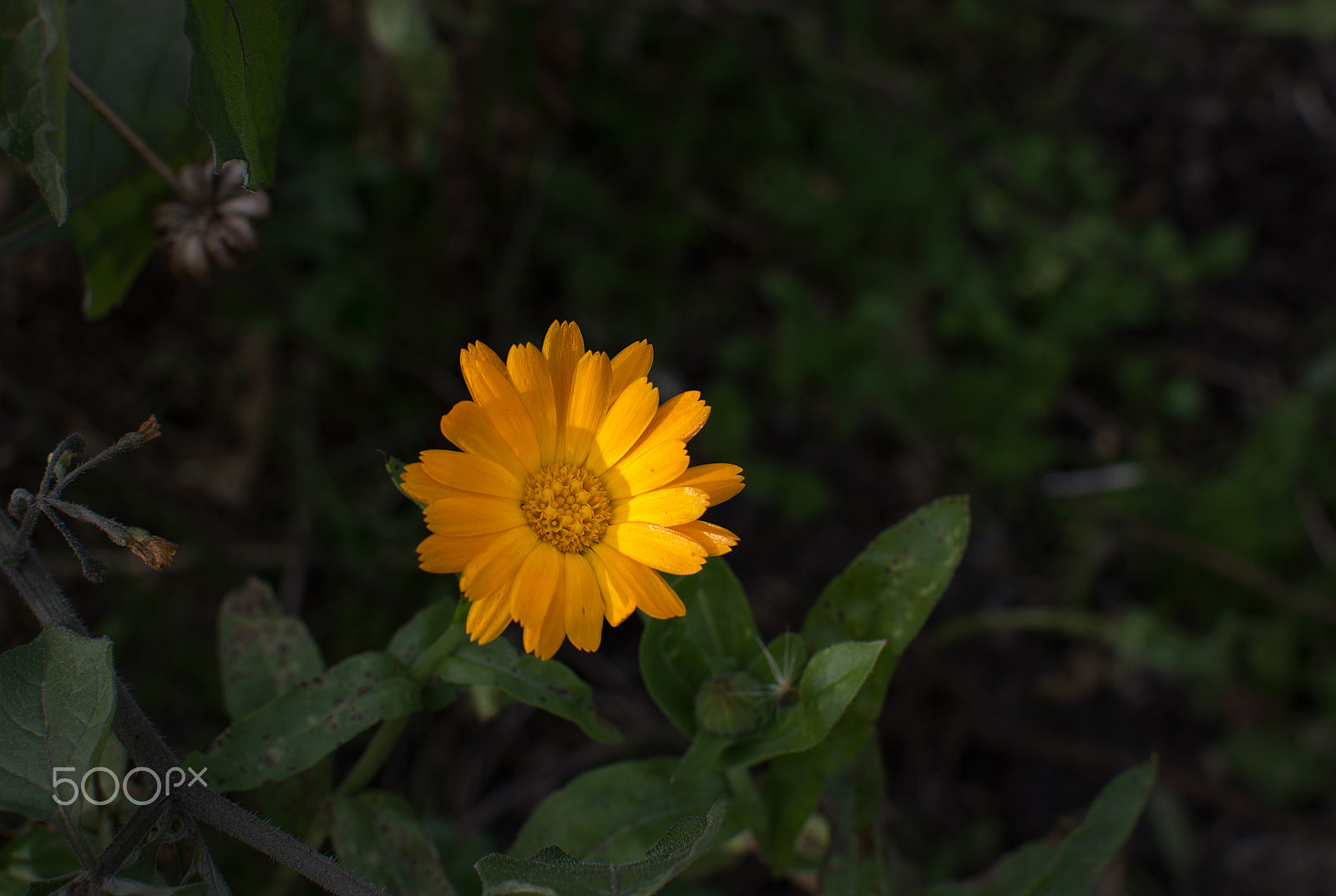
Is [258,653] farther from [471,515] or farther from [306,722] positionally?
[471,515]

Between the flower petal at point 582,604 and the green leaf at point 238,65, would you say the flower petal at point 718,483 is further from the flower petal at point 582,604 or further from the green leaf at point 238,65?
the green leaf at point 238,65

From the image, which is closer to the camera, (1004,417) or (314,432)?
(314,432)

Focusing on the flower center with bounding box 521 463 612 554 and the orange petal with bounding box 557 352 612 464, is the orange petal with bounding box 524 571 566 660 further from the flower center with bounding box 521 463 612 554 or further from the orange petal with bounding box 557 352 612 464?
the orange petal with bounding box 557 352 612 464

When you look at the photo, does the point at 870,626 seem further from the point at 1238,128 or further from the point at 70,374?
the point at 1238,128

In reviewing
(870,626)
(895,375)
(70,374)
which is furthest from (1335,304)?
(70,374)

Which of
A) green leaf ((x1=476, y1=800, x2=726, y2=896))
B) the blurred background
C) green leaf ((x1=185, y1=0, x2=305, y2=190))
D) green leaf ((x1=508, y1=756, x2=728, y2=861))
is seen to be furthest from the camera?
the blurred background

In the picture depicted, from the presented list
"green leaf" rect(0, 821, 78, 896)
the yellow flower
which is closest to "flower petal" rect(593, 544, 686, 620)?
the yellow flower

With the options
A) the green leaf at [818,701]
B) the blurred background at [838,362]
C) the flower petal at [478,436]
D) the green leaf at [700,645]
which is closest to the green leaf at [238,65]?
the flower petal at [478,436]

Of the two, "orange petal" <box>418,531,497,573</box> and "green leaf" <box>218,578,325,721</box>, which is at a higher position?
"orange petal" <box>418,531,497,573</box>
